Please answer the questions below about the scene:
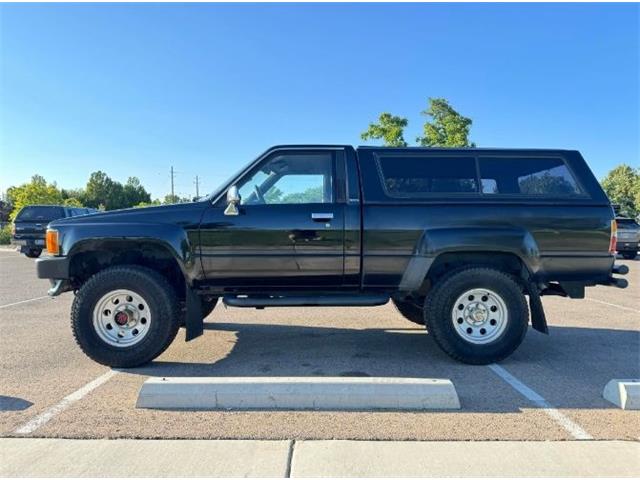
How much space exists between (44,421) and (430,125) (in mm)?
26014

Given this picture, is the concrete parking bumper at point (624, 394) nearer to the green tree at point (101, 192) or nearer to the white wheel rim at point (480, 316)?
the white wheel rim at point (480, 316)

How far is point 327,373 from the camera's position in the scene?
14.6ft

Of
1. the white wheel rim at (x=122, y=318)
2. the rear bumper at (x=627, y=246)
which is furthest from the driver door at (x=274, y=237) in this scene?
the rear bumper at (x=627, y=246)

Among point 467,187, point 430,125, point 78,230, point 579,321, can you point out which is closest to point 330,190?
point 467,187

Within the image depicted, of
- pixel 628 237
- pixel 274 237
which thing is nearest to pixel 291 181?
pixel 274 237

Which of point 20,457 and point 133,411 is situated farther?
point 133,411

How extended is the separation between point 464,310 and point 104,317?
354 centimetres

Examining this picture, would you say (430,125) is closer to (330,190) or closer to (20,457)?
(330,190)

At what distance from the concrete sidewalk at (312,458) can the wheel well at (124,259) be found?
6.68ft

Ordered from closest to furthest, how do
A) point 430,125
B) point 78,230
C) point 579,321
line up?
point 78,230 → point 579,321 → point 430,125

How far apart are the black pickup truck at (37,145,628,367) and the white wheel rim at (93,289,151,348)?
0.04ft

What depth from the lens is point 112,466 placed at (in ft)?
9.03

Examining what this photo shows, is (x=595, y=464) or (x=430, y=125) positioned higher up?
(x=430, y=125)

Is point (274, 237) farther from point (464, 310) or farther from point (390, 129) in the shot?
point (390, 129)
